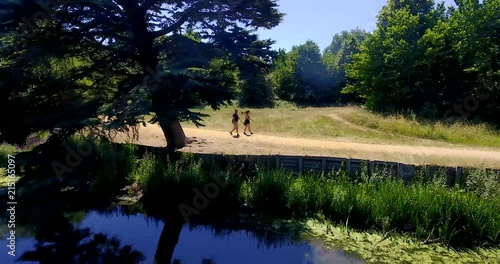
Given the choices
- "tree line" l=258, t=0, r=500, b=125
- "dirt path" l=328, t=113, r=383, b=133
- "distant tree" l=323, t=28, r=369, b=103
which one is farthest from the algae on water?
"distant tree" l=323, t=28, r=369, b=103

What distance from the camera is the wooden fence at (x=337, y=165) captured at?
9.56 metres

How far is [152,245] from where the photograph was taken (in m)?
7.57

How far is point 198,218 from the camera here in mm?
9000

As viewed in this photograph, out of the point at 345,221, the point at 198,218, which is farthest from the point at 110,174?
the point at 345,221

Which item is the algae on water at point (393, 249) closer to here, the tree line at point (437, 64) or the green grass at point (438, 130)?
the green grass at point (438, 130)

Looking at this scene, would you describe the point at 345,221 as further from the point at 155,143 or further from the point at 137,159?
the point at 155,143

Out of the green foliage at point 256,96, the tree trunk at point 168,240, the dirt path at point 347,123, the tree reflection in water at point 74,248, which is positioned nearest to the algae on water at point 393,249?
the tree trunk at point 168,240

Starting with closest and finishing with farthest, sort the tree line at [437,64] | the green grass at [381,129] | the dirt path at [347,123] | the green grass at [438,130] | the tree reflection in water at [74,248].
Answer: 1. the tree reflection in water at [74,248]
2. the green grass at [438,130]
3. the green grass at [381,129]
4. the dirt path at [347,123]
5. the tree line at [437,64]

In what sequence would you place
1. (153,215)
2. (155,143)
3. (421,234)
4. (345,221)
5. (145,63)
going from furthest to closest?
1. (155,143)
2. (145,63)
3. (153,215)
4. (345,221)
5. (421,234)

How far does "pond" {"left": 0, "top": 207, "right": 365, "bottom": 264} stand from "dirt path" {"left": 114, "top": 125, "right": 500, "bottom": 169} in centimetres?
506

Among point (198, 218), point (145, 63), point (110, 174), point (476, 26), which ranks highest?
point (476, 26)

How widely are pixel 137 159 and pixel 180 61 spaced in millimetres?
3654

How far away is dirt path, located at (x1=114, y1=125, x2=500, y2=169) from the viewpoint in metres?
Result: 12.3

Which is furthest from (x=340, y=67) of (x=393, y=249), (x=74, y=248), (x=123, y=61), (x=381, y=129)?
(x=74, y=248)
